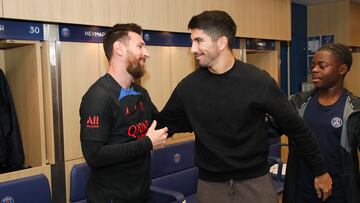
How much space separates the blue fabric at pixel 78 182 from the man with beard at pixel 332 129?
1419 millimetres

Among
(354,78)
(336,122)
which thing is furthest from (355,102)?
(354,78)

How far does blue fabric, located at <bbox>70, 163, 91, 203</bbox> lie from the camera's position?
2732 millimetres

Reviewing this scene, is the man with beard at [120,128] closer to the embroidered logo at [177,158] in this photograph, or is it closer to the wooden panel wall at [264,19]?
the embroidered logo at [177,158]

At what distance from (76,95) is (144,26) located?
0.83 metres

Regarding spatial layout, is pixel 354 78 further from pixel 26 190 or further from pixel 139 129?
pixel 26 190

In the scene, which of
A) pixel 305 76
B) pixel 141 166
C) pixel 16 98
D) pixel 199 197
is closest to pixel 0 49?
pixel 16 98

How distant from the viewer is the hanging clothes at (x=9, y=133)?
2.72 m

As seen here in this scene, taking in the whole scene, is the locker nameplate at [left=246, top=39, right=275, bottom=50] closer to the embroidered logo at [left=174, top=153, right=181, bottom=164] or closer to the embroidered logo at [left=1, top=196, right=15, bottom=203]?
the embroidered logo at [left=174, top=153, right=181, bottom=164]

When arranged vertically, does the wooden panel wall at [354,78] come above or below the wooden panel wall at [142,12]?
below

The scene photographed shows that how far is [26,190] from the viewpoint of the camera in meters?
2.43

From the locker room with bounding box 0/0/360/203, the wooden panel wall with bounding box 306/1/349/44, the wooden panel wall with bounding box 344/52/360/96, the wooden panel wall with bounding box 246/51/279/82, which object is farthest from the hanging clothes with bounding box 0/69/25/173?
the wooden panel wall with bounding box 344/52/360/96

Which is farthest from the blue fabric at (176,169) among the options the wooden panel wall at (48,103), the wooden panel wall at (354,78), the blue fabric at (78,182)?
the wooden panel wall at (354,78)

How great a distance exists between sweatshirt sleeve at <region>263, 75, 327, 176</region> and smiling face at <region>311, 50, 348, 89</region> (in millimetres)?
438

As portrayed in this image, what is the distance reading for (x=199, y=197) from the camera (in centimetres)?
177
